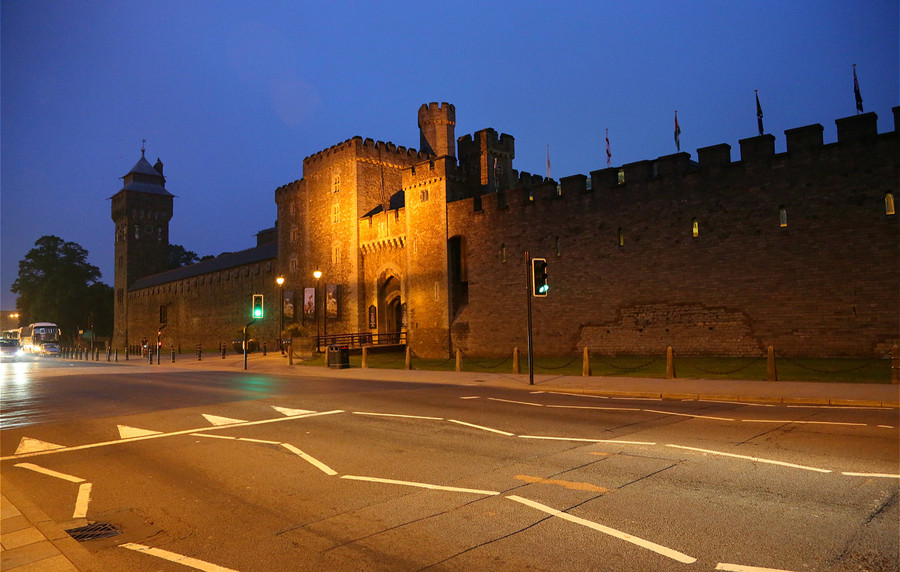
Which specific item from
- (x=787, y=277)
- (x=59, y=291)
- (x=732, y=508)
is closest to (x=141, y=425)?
(x=732, y=508)

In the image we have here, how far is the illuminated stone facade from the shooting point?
19797 millimetres

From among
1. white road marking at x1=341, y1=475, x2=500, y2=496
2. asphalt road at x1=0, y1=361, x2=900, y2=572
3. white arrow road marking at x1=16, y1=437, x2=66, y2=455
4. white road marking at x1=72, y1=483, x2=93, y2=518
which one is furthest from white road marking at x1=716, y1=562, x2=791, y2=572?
white arrow road marking at x1=16, y1=437, x2=66, y2=455

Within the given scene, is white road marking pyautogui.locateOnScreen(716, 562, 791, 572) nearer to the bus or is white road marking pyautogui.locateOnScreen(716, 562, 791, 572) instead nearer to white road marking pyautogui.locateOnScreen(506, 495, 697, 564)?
white road marking pyautogui.locateOnScreen(506, 495, 697, 564)

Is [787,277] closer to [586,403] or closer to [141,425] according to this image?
[586,403]

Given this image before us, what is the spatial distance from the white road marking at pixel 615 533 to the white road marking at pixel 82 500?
4347 millimetres

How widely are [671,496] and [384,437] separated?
4.69 meters

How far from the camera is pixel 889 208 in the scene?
63.0ft

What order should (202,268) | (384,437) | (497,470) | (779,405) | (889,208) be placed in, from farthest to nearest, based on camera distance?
(202,268)
(889,208)
(779,405)
(384,437)
(497,470)

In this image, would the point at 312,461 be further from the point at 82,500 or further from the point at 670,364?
the point at 670,364

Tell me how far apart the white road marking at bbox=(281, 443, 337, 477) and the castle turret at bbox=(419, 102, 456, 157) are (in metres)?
39.5

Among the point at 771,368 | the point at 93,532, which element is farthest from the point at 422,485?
the point at 771,368

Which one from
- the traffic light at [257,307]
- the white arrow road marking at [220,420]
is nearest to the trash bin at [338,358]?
the traffic light at [257,307]

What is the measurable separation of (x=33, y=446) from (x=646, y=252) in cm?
2265

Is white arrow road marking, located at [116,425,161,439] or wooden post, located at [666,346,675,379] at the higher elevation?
wooden post, located at [666,346,675,379]
